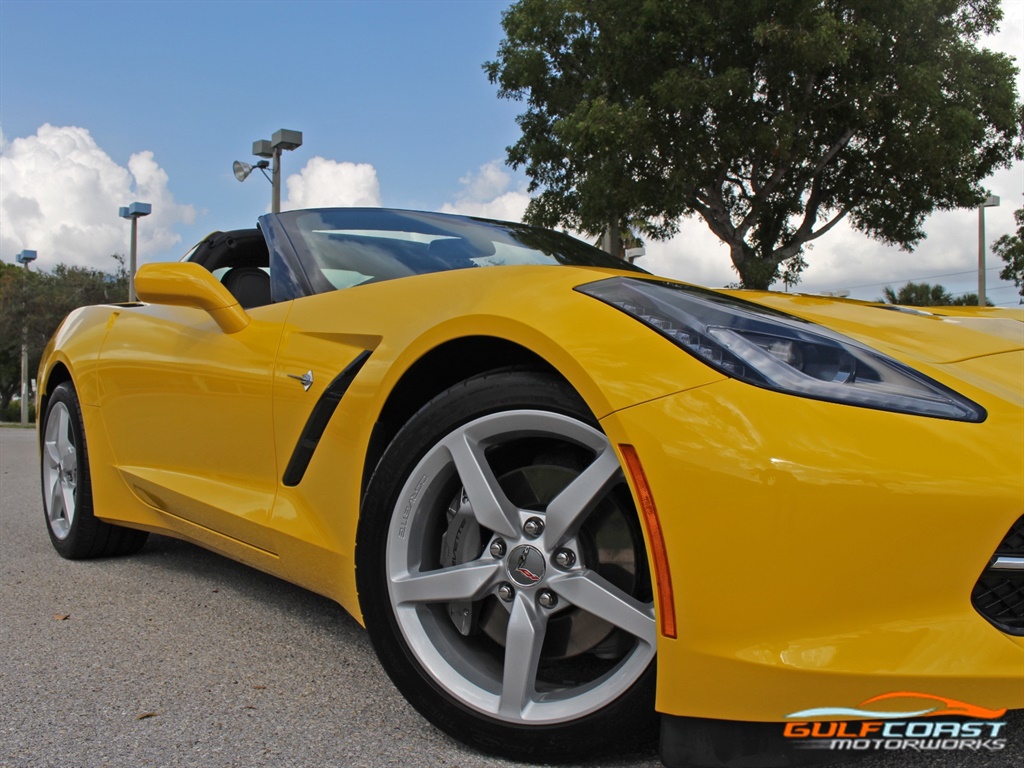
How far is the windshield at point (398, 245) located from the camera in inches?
95.4

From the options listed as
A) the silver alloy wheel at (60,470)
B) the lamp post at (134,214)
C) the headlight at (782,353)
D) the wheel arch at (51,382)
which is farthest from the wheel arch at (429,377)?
the lamp post at (134,214)

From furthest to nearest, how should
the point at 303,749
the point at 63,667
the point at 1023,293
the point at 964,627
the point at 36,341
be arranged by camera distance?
the point at 36,341 < the point at 1023,293 < the point at 63,667 < the point at 303,749 < the point at 964,627

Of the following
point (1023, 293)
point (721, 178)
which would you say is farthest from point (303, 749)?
point (1023, 293)

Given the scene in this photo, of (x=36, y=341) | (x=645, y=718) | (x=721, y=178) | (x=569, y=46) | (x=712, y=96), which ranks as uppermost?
(x=569, y=46)

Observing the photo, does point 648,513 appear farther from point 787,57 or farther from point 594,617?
point 787,57

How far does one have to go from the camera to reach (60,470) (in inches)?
140

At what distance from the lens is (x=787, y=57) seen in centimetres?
1252

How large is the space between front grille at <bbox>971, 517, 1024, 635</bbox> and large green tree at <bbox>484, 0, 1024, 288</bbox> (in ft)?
39.8

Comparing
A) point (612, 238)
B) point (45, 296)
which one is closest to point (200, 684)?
point (612, 238)

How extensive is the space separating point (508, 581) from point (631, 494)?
12.2 inches

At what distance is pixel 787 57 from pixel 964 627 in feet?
41.7

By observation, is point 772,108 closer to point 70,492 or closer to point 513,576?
point 70,492

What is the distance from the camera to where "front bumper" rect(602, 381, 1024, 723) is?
4.21 feet

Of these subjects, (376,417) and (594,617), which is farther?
(376,417)
